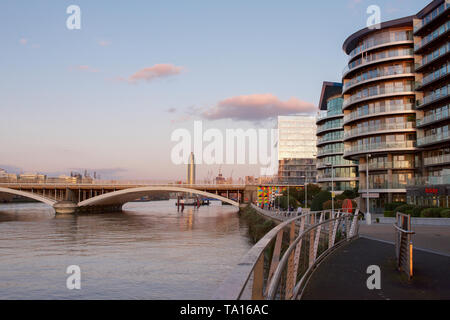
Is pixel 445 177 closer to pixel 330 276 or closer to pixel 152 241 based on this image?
pixel 152 241

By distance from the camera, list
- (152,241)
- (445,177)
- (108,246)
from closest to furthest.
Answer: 1. (108,246)
2. (152,241)
3. (445,177)

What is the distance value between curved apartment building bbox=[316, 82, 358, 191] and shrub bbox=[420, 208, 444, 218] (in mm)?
38218

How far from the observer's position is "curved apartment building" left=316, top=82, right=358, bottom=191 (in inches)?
2972

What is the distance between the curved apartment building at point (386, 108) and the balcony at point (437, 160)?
282 centimetres

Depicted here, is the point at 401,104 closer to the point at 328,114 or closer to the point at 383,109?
the point at 383,109

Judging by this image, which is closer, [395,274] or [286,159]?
[395,274]

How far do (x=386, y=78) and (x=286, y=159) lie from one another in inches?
4046

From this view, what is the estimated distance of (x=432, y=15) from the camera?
48719 millimetres

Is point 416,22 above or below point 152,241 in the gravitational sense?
above

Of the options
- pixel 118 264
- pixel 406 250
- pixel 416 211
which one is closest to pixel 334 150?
pixel 416 211

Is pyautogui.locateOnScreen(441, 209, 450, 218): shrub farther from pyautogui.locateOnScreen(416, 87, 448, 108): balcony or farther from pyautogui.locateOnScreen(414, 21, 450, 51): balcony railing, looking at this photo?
pyautogui.locateOnScreen(414, 21, 450, 51): balcony railing

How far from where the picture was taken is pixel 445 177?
4281cm

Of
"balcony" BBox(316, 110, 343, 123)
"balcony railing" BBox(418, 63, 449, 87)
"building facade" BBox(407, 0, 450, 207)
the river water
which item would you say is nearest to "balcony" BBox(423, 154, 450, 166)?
"building facade" BBox(407, 0, 450, 207)
